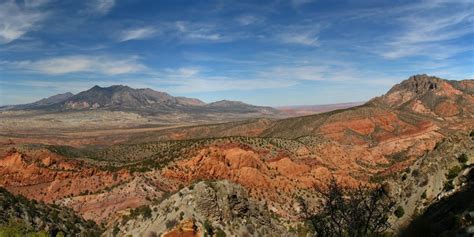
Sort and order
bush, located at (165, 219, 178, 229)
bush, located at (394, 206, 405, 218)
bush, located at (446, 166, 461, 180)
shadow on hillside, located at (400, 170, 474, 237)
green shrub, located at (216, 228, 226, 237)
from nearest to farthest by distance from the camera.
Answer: shadow on hillside, located at (400, 170, 474, 237), bush, located at (165, 219, 178, 229), green shrub, located at (216, 228, 226, 237), bush, located at (446, 166, 461, 180), bush, located at (394, 206, 405, 218)

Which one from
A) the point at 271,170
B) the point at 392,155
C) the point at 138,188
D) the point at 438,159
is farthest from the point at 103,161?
the point at 392,155

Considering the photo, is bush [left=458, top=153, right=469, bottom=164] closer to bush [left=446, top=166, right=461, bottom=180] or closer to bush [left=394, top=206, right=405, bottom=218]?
bush [left=446, top=166, right=461, bottom=180]

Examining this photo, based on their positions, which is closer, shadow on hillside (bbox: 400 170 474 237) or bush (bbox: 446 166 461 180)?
shadow on hillside (bbox: 400 170 474 237)

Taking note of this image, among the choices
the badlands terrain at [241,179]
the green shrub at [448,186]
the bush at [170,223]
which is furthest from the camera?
the badlands terrain at [241,179]

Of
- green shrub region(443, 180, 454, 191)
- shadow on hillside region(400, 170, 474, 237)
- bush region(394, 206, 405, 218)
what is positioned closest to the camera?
shadow on hillside region(400, 170, 474, 237)

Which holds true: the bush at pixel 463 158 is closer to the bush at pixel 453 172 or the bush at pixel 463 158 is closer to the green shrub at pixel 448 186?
the bush at pixel 453 172

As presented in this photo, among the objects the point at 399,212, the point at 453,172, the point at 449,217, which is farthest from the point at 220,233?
the point at 453,172

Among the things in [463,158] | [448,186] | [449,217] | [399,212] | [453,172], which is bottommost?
[399,212]

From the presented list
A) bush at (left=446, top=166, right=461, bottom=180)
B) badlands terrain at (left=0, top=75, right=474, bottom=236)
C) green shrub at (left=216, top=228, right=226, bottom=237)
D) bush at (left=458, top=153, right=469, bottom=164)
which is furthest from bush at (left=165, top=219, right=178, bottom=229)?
bush at (left=458, top=153, right=469, bottom=164)

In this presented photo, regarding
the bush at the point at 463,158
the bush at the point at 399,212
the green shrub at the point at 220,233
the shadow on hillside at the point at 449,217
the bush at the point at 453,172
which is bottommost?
the green shrub at the point at 220,233

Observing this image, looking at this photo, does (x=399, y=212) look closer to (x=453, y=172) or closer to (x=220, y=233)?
(x=453, y=172)

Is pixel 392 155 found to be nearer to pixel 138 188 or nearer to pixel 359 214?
pixel 138 188

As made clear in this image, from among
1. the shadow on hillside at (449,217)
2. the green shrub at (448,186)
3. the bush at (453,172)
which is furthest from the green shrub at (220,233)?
the bush at (453,172)

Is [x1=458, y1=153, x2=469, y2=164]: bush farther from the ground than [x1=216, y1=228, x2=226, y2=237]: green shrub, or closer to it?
farther from the ground
